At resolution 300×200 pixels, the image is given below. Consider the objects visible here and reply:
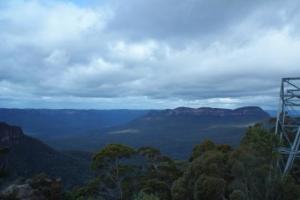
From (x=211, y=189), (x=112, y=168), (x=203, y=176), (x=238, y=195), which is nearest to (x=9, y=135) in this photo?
(x=112, y=168)

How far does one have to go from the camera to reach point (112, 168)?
4022 cm

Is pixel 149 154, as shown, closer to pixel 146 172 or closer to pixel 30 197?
pixel 146 172

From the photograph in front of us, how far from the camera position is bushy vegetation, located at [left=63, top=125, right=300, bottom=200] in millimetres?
26953

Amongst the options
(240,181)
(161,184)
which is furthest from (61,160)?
(240,181)

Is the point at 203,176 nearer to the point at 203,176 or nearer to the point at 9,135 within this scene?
the point at 203,176

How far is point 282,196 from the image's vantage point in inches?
1092

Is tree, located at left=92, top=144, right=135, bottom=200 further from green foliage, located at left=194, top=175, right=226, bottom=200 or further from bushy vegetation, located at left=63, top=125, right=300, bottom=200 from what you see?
green foliage, located at left=194, top=175, right=226, bottom=200

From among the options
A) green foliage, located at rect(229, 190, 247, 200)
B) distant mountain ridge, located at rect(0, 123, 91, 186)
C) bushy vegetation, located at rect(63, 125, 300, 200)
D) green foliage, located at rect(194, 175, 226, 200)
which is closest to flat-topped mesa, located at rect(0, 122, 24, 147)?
distant mountain ridge, located at rect(0, 123, 91, 186)

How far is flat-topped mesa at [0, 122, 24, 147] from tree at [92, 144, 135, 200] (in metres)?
55.7

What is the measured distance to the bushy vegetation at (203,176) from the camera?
27.0m

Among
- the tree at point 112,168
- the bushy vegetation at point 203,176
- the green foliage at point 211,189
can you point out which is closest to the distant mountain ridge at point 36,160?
the tree at point 112,168

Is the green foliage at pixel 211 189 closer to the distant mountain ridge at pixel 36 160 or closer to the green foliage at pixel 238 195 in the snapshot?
the green foliage at pixel 238 195

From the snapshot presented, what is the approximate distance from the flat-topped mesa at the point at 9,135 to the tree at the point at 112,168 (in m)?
55.7

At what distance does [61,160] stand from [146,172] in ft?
186
